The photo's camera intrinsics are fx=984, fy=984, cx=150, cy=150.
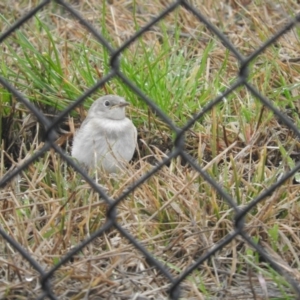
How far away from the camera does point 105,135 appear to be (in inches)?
178

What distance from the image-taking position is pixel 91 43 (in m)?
4.98

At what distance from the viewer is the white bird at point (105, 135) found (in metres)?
4.23

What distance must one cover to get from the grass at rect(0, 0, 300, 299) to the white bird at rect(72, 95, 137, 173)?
0.10 metres

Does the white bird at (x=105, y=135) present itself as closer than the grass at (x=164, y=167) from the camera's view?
No

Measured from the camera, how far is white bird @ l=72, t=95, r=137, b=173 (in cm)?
423

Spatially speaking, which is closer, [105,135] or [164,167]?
[164,167]

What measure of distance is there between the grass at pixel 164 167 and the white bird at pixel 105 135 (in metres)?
0.10

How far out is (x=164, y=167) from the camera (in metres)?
3.86

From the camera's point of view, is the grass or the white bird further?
the white bird

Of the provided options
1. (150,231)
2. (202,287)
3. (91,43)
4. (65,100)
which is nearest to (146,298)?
(202,287)

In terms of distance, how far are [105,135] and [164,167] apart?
72 cm

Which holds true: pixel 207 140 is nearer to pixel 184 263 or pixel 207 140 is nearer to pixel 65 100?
pixel 65 100

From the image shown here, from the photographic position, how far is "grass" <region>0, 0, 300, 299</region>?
3031 mm

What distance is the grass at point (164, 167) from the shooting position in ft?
9.95
